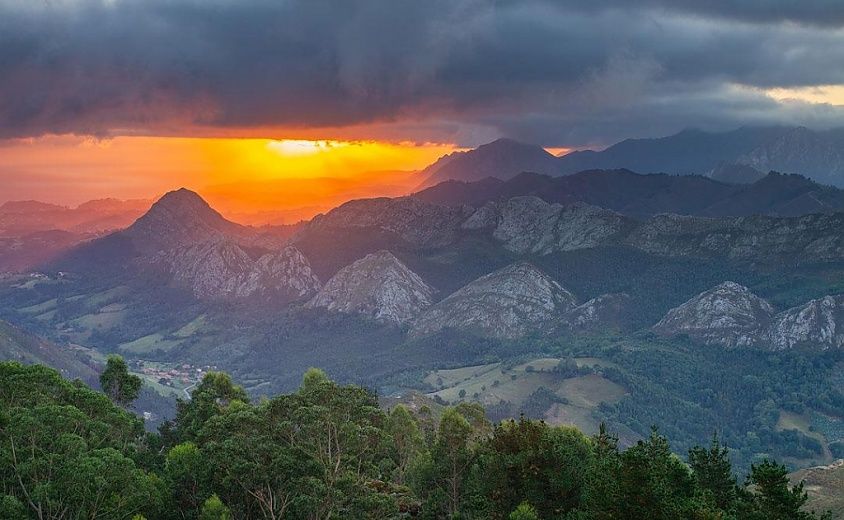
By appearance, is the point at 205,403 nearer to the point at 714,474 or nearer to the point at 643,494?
the point at 714,474

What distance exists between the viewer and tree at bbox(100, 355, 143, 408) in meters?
126

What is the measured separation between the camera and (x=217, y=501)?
77312mm

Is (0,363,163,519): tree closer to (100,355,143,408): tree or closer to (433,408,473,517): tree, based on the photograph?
(433,408,473,517): tree

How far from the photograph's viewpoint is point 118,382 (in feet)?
413

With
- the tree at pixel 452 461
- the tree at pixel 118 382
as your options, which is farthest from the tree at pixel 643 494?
the tree at pixel 118 382

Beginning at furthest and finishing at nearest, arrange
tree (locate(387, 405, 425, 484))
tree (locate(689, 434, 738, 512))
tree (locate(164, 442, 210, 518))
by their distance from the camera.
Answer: tree (locate(387, 405, 425, 484)) < tree (locate(689, 434, 738, 512)) < tree (locate(164, 442, 210, 518))

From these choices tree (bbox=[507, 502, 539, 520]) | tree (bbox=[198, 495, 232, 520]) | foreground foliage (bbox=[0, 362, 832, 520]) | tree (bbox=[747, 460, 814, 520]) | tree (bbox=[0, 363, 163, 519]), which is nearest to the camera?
foreground foliage (bbox=[0, 362, 832, 520])

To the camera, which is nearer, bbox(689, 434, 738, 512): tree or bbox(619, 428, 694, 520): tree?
bbox(619, 428, 694, 520): tree

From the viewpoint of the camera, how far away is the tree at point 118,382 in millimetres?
125500

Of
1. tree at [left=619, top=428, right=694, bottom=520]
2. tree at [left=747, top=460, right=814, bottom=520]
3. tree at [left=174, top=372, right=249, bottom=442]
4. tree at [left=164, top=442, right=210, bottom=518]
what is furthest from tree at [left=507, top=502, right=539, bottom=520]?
tree at [left=174, top=372, right=249, bottom=442]

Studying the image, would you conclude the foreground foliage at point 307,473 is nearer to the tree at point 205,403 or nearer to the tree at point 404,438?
the tree at point 205,403

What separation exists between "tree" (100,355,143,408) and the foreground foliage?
26.1 metres

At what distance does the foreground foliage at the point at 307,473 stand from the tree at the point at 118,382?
2608 cm

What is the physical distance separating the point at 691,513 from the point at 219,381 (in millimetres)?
93280
